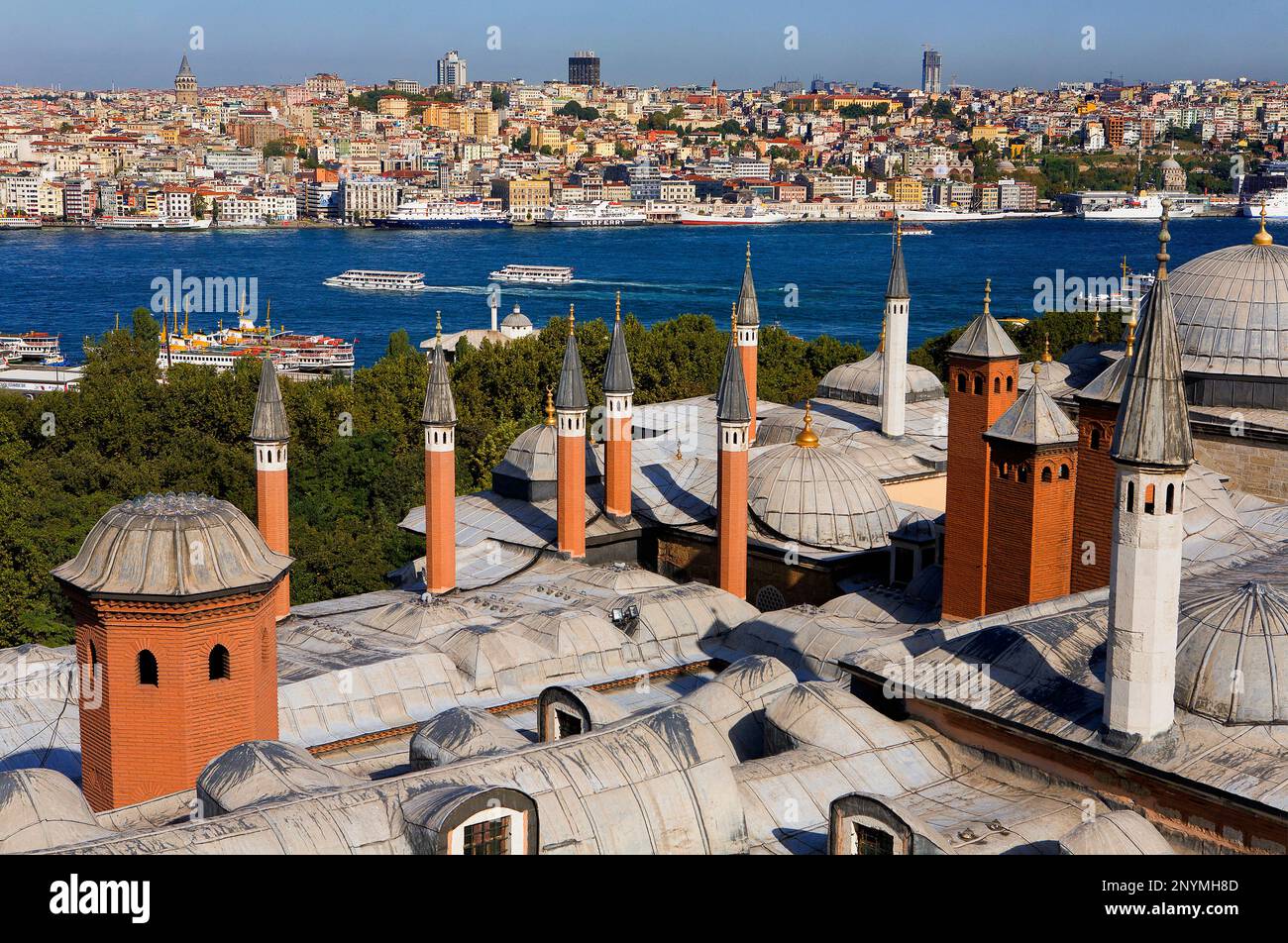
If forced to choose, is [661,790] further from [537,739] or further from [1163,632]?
[1163,632]

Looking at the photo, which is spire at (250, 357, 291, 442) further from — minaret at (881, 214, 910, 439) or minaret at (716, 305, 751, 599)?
minaret at (881, 214, 910, 439)

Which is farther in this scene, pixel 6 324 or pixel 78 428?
pixel 6 324

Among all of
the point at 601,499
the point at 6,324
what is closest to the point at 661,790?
the point at 601,499

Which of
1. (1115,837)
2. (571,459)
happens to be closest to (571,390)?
(571,459)

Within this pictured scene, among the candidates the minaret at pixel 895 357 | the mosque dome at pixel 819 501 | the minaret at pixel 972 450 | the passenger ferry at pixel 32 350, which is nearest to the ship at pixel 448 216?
the passenger ferry at pixel 32 350

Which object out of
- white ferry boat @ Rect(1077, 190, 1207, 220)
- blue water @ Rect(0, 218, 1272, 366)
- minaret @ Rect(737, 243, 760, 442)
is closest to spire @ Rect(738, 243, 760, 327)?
minaret @ Rect(737, 243, 760, 442)

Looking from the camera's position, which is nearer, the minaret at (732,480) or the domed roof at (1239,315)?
the minaret at (732,480)

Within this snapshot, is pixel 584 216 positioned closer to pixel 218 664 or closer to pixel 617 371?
pixel 617 371

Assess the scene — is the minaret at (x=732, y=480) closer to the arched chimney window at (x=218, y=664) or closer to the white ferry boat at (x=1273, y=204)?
the arched chimney window at (x=218, y=664)
